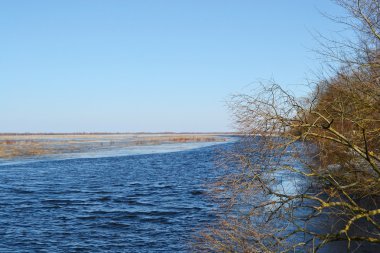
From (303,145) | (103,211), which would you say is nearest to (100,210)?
(103,211)

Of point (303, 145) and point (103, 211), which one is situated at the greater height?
point (303, 145)

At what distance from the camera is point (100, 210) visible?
23.7 meters

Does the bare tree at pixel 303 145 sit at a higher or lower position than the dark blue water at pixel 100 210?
higher

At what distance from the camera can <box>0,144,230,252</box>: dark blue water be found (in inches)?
683

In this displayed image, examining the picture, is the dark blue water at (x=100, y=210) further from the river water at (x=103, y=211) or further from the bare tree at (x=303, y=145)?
the bare tree at (x=303, y=145)

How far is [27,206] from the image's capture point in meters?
24.7

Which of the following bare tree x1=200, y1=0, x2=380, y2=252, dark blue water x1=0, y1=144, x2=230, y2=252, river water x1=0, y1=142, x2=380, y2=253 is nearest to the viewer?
bare tree x1=200, y1=0, x2=380, y2=252

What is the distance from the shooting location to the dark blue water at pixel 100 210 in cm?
1736

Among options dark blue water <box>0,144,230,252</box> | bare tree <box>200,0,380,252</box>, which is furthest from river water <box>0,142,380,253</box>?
bare tree <box>200,0,380,252</box>

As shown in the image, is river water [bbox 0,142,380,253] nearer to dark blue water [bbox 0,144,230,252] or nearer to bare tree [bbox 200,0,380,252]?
dark blue water [bbox 0,144,230,252]

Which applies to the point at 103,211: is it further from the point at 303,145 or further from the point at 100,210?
the point at 303,145

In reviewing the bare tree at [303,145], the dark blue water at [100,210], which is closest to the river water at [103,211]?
the dark blue water at [100,210]

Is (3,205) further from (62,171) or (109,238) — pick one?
(62,171)

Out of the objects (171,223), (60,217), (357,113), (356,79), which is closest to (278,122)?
(357,113)
